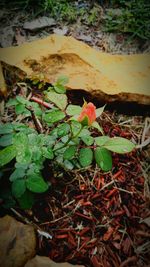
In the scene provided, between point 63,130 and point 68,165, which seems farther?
point 68,165

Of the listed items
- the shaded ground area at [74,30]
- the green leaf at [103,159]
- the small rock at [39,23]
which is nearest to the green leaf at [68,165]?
the green leaf at [103,159]

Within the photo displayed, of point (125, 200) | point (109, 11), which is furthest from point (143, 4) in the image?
point (125, 200)

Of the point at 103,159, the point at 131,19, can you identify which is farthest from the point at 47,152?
the point at 131,19

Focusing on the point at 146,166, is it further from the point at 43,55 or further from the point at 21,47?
the point at 21,47

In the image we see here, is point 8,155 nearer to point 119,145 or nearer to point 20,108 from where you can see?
point 20,108

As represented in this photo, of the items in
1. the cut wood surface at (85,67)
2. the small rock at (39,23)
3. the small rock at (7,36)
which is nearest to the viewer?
the cut wood surface at (85,67)

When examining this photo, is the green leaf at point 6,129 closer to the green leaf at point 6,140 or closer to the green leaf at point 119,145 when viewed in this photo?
the green leaf at point 6,140
